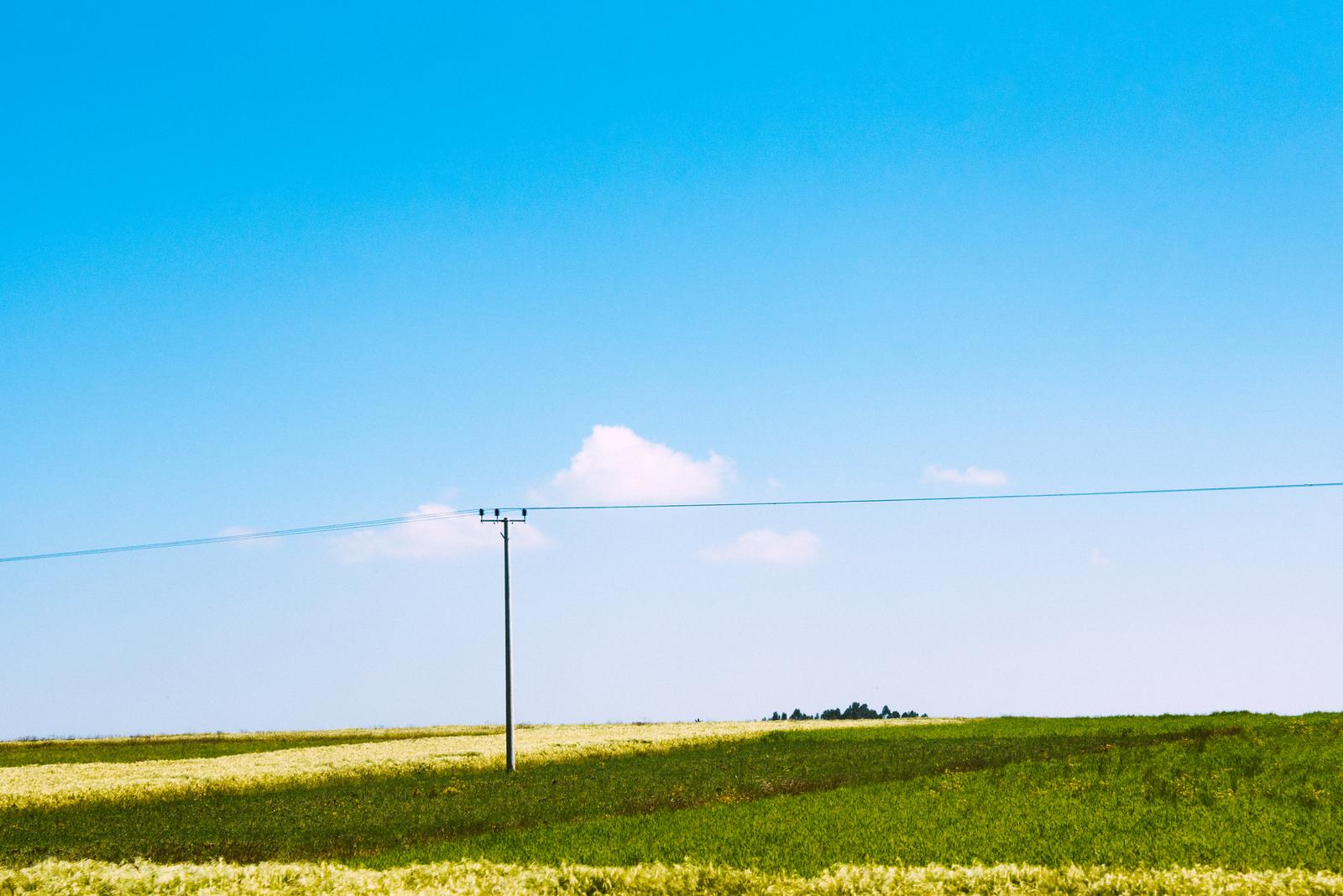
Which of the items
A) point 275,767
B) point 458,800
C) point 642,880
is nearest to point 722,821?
point 642,880

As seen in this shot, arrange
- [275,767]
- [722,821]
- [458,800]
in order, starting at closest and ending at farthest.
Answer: [722,821], [458,800], [275,767]

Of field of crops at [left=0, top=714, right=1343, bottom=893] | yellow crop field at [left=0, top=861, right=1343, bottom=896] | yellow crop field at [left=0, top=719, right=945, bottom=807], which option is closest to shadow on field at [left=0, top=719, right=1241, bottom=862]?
field of crops at [left=0, top=714, right=1343, bottom=893]

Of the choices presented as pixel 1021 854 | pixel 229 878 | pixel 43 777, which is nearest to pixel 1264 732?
pixel 1021 854

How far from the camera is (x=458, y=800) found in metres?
37.3

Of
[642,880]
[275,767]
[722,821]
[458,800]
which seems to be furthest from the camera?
[275,767]

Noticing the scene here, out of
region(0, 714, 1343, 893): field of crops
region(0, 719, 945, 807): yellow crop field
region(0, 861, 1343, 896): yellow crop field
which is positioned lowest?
region(0, 719, 945, 807): yellow crop field

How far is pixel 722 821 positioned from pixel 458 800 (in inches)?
501

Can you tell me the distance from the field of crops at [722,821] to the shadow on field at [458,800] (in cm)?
20

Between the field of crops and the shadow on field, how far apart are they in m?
0.20

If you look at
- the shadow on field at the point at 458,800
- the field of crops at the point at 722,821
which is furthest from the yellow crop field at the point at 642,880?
the shadow on field at the point at 458,800

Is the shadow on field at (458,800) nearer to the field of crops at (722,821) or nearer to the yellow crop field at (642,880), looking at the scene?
the field of crops at (722,821)

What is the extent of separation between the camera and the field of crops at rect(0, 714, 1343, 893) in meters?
20.0

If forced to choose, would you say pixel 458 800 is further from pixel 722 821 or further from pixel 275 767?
pixel 275 767

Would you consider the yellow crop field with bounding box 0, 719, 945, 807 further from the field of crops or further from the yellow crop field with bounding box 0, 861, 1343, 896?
the yellow crop field with bounding box 0, 861, 1343, 896
